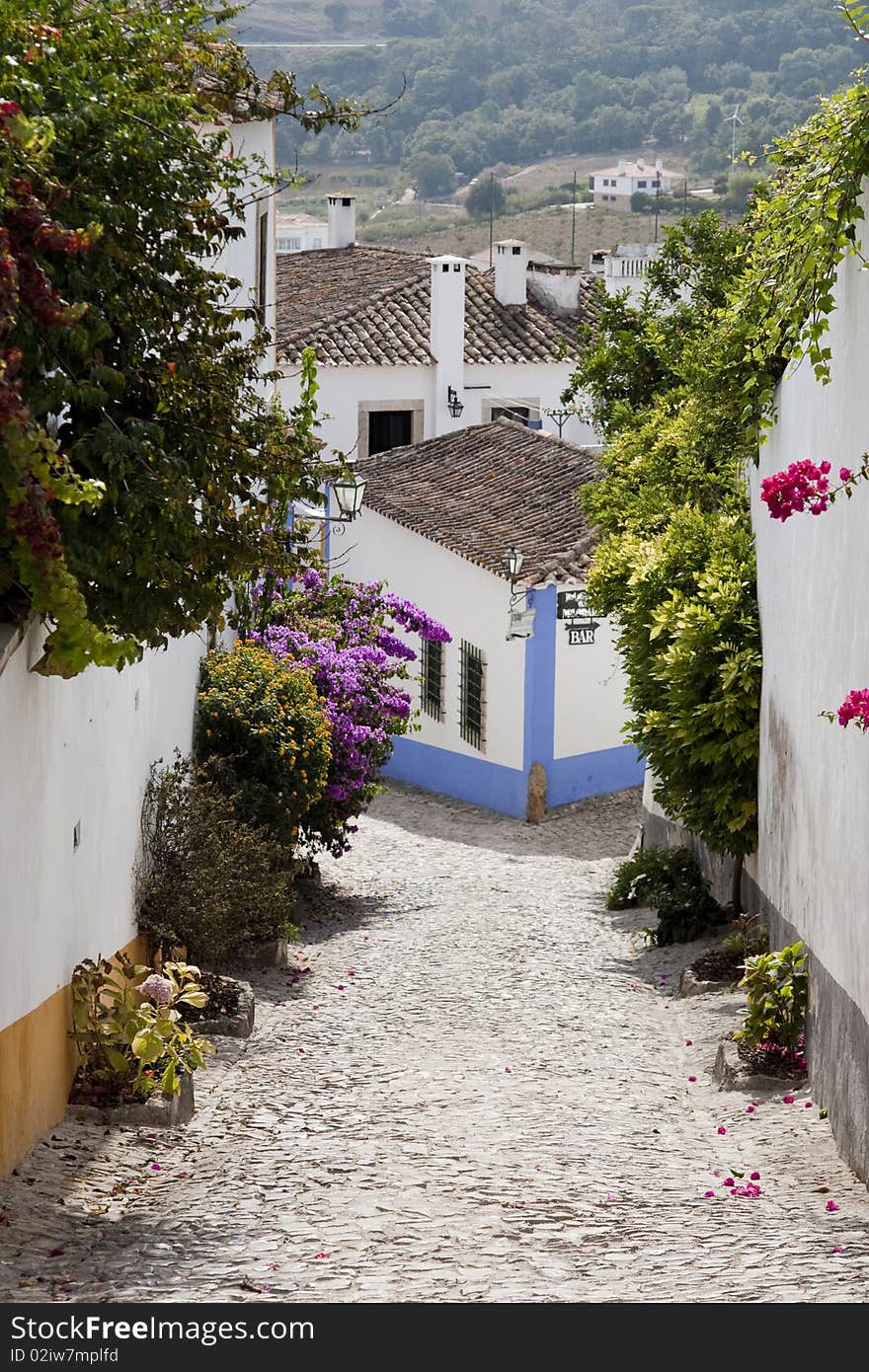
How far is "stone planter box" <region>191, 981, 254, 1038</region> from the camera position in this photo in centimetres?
958

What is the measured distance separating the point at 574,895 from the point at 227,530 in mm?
9519

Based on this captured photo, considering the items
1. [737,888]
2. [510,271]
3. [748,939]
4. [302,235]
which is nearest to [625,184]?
[302,235]

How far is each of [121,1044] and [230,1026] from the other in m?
1.92

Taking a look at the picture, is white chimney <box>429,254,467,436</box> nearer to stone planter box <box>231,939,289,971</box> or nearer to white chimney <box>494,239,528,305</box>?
white chimney <box>494,239,528,305</box>

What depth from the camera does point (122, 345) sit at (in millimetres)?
7004

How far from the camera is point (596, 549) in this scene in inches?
559

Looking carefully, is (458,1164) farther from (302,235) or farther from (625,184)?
(625,184)

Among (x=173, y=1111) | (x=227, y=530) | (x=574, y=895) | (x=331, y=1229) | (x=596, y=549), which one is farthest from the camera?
(x=574, y=895)

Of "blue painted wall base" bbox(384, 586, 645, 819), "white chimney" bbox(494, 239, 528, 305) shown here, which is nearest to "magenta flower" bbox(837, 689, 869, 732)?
"blue painted wall base" bbox(384, 586, 645, 819)

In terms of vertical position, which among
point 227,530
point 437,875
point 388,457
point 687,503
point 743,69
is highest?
point 743,69

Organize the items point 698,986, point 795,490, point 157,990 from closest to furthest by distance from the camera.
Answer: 1. point 795,490
2. point 157,990
3. point 698,986
